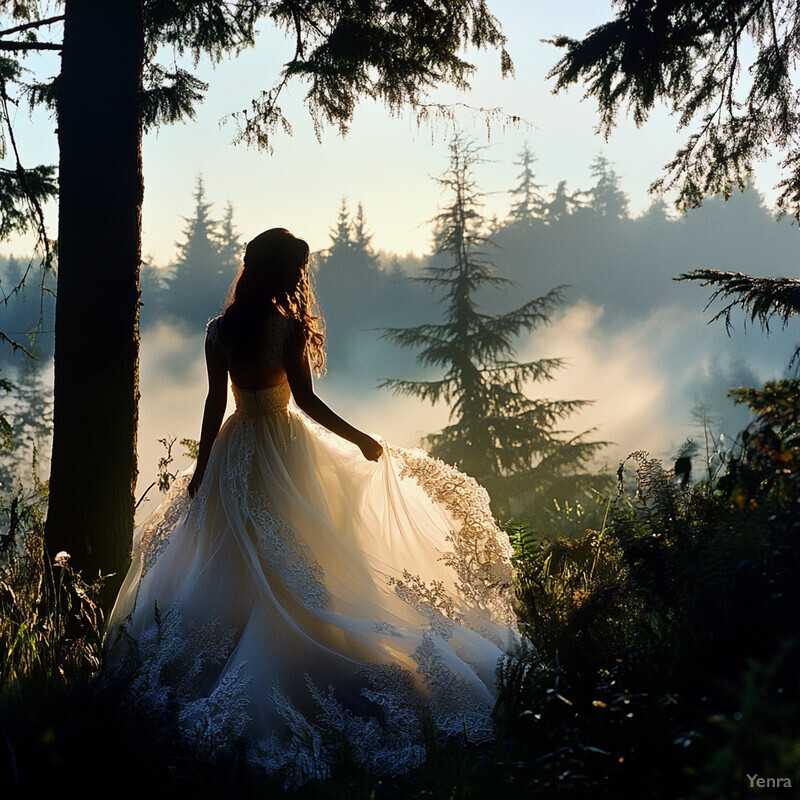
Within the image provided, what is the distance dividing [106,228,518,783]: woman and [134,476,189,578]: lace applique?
2cm

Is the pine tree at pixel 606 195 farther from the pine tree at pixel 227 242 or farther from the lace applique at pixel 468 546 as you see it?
the lace applique at pixel 468 546

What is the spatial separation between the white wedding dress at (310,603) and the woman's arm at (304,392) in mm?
95

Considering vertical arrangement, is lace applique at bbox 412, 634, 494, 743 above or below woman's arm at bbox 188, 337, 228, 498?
below

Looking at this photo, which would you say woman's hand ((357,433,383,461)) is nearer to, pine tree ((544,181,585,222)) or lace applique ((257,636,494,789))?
lace applique ((257,636,494,789))

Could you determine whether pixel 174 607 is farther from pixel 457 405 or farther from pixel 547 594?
pixel 457 405

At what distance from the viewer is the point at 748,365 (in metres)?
77.6

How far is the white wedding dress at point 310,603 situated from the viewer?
3.12m

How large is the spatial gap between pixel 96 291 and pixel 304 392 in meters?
1.86

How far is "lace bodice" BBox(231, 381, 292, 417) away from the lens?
13.3 feet

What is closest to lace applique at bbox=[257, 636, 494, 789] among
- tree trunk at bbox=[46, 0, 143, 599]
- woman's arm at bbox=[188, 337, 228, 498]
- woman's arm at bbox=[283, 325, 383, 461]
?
woman's arm at bbox=[283, 325, 383, 461]

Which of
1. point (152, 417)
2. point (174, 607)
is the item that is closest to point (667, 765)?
point (174, 607)

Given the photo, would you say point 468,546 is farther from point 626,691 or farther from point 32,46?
point 32,46

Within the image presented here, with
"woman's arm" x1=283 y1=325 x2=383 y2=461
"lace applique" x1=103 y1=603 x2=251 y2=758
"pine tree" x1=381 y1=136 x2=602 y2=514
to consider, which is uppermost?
"pine tree" x1=381 y1=136 x2=602 y2=514

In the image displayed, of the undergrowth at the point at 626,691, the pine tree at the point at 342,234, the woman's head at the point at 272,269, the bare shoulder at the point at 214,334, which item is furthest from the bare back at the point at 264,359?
the pine tree at the point at 342,234
